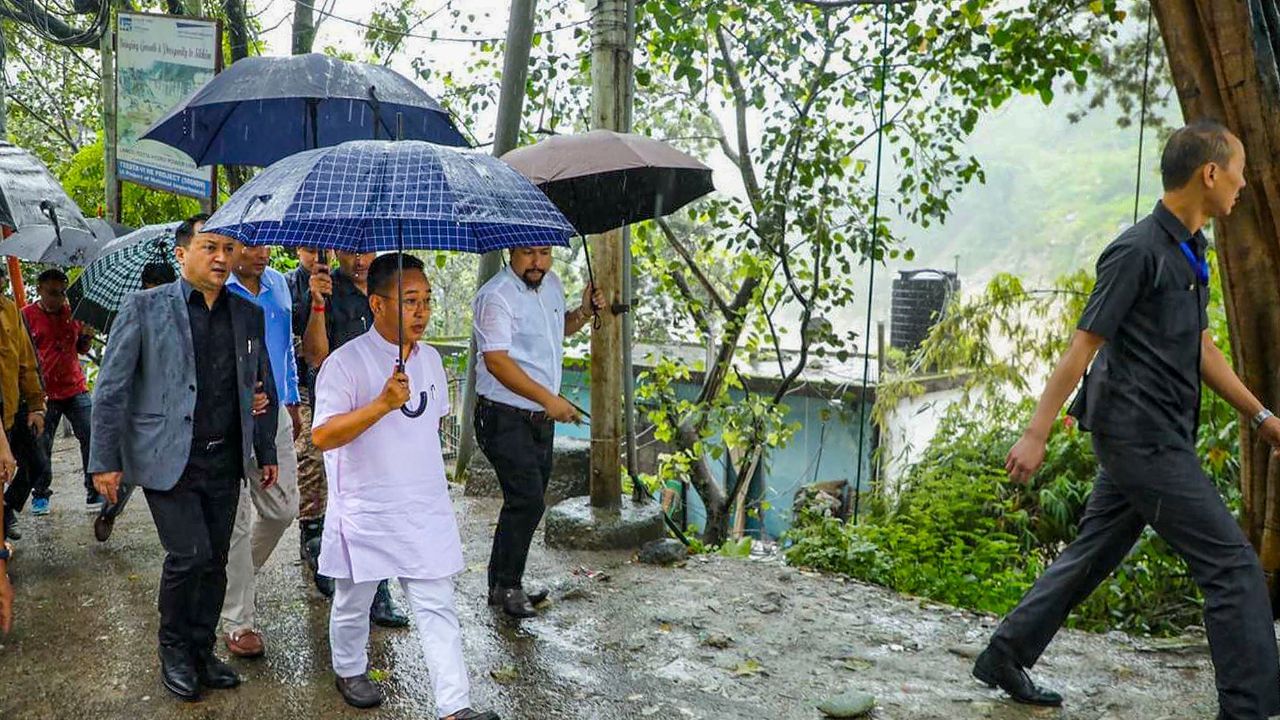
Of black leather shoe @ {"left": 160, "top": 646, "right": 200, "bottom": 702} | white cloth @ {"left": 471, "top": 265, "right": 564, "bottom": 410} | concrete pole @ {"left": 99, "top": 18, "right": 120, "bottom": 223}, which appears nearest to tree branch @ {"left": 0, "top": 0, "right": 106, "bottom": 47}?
concrete pole @ {"left": 99, "top": 18, "right": 120, "bottom": 223}

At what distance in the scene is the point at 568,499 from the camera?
6.59 meters

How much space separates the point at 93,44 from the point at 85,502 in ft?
17.7

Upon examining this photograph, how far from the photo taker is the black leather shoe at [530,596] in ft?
16.3

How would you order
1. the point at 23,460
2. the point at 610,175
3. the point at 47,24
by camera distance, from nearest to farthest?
the point at 610,175 → the point at 23,460 → the point at 47,24

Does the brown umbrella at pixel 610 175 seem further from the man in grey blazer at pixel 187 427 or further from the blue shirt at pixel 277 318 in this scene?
the man in grey blazer at pixel 187 427

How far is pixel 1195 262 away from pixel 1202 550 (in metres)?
0.97

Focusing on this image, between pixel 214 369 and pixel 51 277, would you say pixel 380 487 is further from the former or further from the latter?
pixel 51 277

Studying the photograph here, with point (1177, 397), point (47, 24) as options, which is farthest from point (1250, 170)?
point (47, 24)

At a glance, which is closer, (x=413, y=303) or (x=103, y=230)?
(x=413, y=303)

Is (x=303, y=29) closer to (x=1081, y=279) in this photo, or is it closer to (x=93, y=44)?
(x=93, y=44)

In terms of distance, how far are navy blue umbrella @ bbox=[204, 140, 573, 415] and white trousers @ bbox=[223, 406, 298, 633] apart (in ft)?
3.87

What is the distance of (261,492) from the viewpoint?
176 inches

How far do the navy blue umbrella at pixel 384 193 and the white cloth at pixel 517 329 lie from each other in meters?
0.91

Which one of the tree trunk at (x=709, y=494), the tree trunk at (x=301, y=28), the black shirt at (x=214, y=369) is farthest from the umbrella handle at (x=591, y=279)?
the tree trunk at (x=301, y=28)
